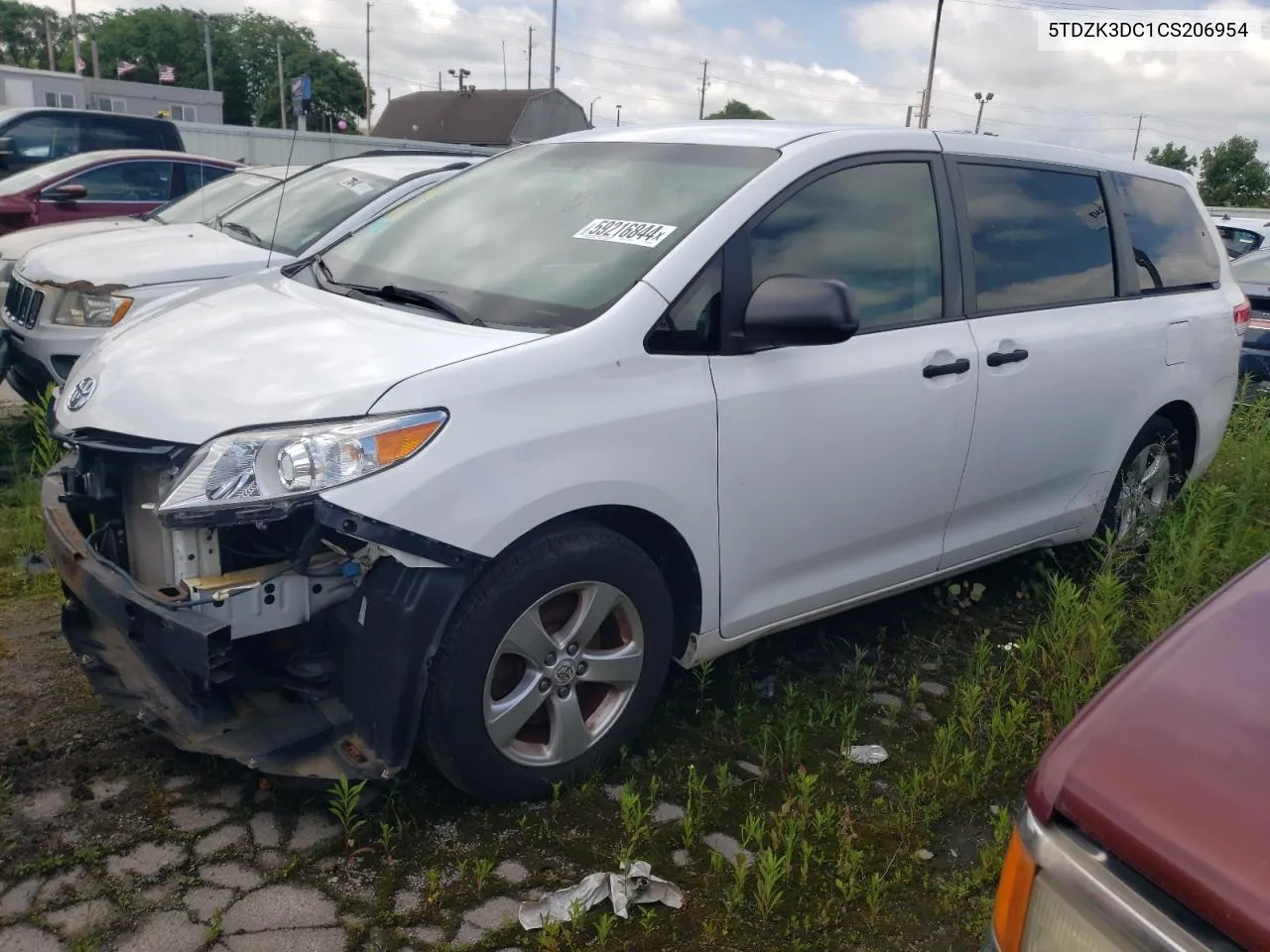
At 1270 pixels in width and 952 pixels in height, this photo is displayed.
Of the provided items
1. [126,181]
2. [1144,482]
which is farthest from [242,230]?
[1144,482]

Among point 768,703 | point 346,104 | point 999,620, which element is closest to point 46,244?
point 768,703

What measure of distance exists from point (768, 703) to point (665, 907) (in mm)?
1137

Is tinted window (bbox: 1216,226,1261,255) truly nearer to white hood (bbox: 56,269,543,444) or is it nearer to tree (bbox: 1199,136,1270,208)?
white hood (bbox: 56,269,543,444)

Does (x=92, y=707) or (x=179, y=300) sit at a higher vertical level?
(x=179, y=300)

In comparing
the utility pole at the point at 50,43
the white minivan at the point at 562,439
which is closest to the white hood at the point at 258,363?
the white minivan at the point at 562,439

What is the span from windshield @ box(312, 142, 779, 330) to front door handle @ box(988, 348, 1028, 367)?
3.49ft

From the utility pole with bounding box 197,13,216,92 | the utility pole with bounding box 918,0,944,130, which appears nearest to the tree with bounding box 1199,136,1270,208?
the utility pole with bounding box 918,0,944,130

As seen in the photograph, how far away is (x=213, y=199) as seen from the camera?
7.86m

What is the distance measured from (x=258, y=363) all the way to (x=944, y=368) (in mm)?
2116

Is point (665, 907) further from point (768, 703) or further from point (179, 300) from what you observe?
point (179, 300)

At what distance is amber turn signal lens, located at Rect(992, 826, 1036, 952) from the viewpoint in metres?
1.46

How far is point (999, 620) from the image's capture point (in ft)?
14.9

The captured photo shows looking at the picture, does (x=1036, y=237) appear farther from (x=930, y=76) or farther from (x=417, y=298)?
(x=930, y=76)

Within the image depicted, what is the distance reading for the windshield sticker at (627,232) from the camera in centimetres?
314
